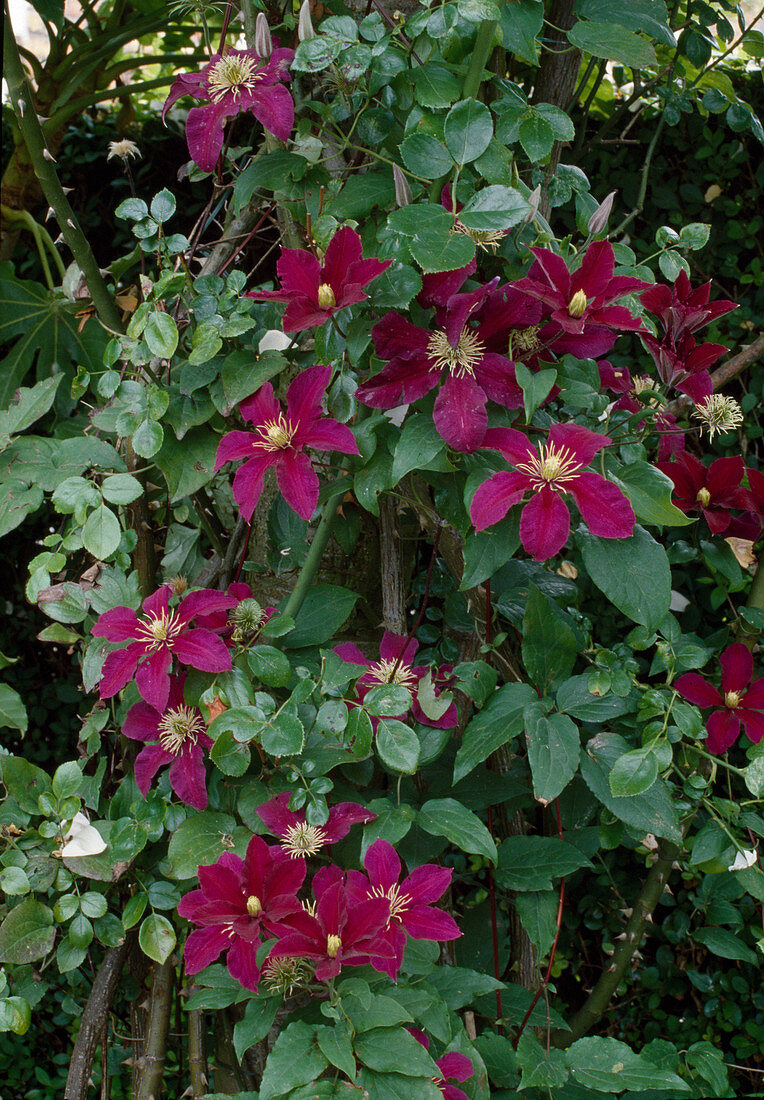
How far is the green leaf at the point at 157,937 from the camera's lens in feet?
2.61

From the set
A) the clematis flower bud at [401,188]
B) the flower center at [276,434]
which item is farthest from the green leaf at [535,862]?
the clematis flower bud at [401,188]

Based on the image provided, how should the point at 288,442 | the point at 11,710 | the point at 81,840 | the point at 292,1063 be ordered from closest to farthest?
the point at 292,1063, the point at 288,442, the point at 81,840, the point at 11,710

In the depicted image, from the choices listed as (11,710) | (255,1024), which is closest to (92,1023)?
(255,1024)

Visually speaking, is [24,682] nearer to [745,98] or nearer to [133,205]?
[133,205]

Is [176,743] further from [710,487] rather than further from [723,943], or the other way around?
[723,943]

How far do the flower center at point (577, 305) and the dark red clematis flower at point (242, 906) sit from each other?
1.50 feet

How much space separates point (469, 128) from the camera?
2.06ft

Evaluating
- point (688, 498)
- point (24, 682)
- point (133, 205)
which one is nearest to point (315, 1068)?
point (688, 498)

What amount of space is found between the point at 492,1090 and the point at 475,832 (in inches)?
14.1

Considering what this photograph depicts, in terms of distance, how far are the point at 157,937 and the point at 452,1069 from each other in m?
0.29

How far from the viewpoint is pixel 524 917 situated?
86 centimetres

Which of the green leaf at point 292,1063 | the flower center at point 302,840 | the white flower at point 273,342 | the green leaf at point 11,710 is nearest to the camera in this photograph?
the green leaf at point 292,1063

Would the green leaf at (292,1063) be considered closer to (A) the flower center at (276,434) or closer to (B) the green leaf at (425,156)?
(A) the flower center at (276,434)

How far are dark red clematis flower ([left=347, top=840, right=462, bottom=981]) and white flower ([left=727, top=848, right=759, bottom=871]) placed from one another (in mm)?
331
